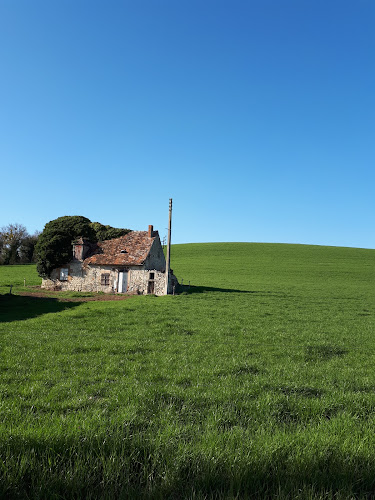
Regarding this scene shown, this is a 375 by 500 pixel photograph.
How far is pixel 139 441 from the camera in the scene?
4.42 metres

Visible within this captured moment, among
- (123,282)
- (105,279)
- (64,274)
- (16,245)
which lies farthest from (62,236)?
(16,245)

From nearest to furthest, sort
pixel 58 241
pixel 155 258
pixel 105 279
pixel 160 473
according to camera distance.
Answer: pixel 160 473 < pixel 105 279 < pixel 58 241 < pixel 155 258

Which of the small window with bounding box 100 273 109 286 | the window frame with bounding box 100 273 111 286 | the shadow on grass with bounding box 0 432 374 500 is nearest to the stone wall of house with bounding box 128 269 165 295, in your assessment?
the window frame with bounding box 100 273 111 286

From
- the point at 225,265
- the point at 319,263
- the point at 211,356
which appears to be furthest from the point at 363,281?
the point at 211,356

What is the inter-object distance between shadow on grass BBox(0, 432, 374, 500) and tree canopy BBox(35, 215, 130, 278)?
1625 inches

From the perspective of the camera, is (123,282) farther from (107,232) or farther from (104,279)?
(107,232)

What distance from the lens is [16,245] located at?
77.6m

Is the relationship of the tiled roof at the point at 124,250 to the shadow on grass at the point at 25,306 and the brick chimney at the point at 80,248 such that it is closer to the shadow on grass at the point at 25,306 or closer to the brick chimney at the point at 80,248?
the brick chimney at the point at 80,248

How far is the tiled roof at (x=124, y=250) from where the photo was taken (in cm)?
4172

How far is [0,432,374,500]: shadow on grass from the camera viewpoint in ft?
11.9

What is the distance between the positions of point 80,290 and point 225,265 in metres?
39.1

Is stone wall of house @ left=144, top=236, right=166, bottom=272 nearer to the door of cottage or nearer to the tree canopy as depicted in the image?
the door of cottage

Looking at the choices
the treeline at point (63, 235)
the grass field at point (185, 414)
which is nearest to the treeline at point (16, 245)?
the treeline at point (63, 235)

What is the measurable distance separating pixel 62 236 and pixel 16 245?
40.9 m
